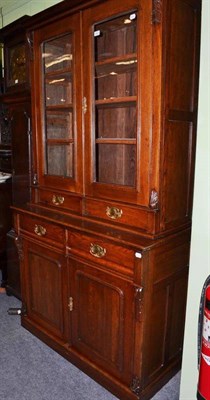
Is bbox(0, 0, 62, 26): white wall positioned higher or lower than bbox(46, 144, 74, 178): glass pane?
higher

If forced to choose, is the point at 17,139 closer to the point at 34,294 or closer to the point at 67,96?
the point at 67,96

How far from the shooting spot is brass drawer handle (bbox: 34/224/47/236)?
1.94 metres

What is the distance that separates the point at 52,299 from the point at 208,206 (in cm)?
116

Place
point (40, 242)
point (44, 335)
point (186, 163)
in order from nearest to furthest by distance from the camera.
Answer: point (186, 163) → point (40, 242) → point (44, 335)

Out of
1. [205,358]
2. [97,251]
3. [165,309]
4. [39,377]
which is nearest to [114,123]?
[97,251]

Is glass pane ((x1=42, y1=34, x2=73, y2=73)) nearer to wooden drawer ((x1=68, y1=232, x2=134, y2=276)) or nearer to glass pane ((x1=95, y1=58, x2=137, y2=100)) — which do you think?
glass pane ((x1=95, y1=58, x2=137, y2=100))

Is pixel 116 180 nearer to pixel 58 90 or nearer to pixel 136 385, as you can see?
pixel 58 90

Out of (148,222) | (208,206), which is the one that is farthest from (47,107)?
(208,206)

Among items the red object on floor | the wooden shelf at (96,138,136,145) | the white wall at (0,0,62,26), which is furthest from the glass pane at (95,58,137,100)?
the white wall at (0,0,62,26)

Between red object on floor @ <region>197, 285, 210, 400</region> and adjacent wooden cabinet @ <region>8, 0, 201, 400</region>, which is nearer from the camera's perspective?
red object on floor @ <region>197, 285, 210, 400</region>

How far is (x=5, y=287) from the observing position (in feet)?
9.25

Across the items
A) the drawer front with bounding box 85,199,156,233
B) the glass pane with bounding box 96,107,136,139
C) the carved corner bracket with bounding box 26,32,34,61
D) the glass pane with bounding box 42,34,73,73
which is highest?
the carved corner bracket with bounding box 26,32,34,61

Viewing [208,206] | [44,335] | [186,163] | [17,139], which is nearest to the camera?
[208,206]

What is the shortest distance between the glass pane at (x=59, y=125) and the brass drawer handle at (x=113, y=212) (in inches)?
18.9
